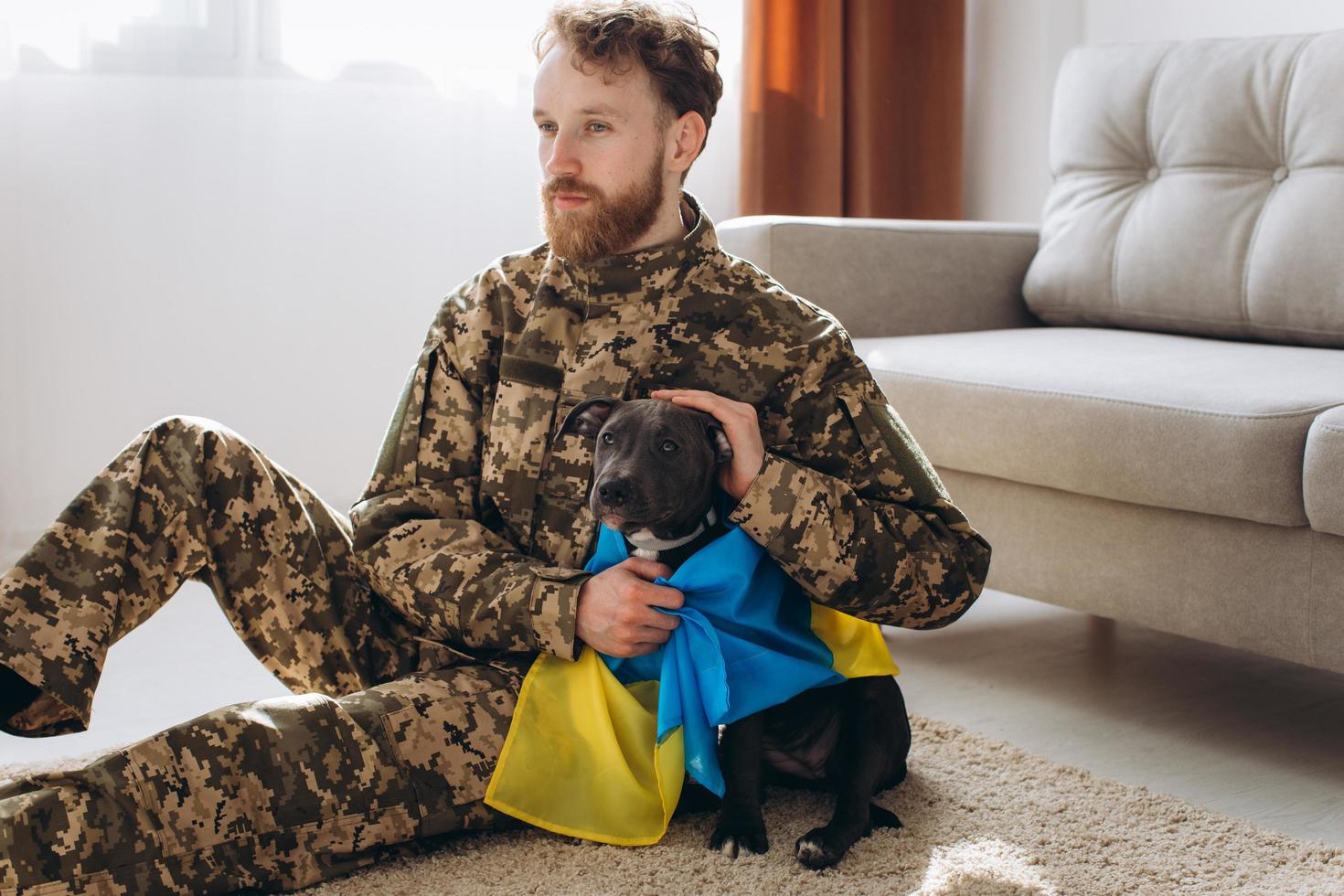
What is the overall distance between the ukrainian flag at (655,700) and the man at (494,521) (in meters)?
0.03

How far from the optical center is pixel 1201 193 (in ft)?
9.66

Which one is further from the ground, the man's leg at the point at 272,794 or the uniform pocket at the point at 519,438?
the uniform pocket at the point at 519,438

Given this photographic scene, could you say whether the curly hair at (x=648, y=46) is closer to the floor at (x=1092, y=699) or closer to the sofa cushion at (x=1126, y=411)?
the sofa cushion at (x=1126, y=411)

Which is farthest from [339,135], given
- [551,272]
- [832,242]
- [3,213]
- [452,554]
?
[452,554]

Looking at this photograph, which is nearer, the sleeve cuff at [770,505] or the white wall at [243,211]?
the sleeve cuff at [770,505]

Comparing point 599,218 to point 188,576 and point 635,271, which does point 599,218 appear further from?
point 188,576

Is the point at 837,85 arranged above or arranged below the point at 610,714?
above

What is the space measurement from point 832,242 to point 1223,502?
3.50 ft

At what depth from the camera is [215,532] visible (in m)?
1.82

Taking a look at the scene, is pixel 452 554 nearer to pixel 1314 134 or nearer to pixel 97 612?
pixel 97 612

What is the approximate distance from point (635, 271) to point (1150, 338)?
1.35 meters

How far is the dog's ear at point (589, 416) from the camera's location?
5.77 feet

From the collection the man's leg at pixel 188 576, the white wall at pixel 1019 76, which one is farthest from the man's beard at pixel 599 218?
the white wall at pixel 1019 76

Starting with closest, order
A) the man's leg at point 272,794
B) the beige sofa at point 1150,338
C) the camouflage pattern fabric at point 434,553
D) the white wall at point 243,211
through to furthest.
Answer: the man's leg at point 272,794 → the camouflage pattern fabric at point 434,553 → the beige sofa at point 1150,338 → the white wall at point 243,211
